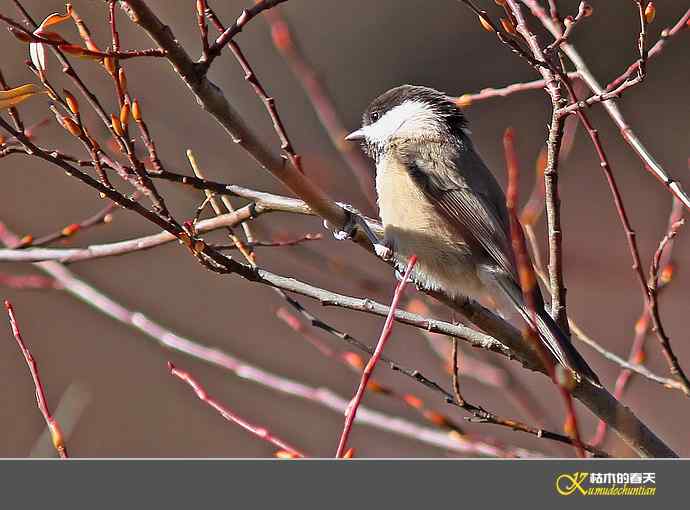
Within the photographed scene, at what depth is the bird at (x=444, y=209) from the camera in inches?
106

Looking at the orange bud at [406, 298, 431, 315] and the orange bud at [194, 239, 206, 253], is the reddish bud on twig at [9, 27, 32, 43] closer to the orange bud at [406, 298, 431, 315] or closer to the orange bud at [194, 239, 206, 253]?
the orange bud at [194, 239, 206, 253]

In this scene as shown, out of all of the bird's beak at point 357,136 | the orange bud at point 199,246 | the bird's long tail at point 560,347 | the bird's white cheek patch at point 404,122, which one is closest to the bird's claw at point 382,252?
the bird's long tail at point 560,347

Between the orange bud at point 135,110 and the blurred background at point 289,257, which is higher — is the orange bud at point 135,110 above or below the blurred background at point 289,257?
below

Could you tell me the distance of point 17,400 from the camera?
17.8 ft

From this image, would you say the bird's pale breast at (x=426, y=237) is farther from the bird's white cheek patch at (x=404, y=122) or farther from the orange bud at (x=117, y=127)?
the orange bud at (x=117, y=127)

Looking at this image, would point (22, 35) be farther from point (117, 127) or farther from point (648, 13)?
point (648, 13)

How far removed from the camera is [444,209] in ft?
9.23

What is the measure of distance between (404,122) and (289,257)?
94 cm

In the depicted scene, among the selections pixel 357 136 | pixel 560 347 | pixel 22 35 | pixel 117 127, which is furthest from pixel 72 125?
pixel 357 136

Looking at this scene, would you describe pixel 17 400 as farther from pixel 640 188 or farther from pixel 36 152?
pixel 640 188

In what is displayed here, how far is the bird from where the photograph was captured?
2699 millimetres

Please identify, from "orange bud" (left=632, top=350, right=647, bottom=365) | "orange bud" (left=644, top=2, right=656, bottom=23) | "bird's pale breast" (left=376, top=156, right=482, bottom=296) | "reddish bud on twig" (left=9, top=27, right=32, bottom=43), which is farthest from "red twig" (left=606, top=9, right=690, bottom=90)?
"reddish bud on twig" (left=9, top=27, right=32, bottom=43)

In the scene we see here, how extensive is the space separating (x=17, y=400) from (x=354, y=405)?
15.1ft
